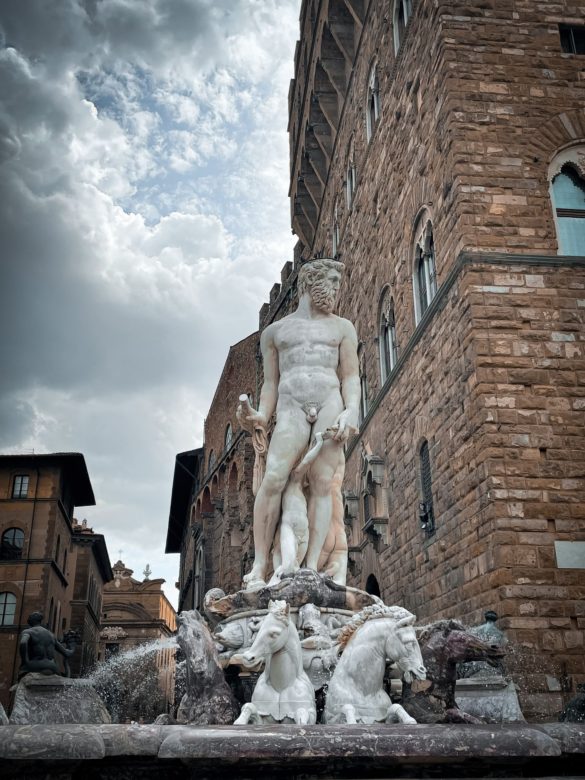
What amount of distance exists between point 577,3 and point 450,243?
437cm

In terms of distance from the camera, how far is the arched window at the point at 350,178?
63.3 feet

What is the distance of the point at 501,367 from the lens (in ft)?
32.2

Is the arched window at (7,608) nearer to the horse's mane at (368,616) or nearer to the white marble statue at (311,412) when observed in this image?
the white marble statue at (311,412)

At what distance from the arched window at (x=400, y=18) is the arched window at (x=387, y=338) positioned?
4.65m

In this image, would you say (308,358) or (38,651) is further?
(38,651)

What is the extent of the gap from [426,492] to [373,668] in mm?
7417

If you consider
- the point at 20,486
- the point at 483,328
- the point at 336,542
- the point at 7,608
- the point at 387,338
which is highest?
the point at 20,486

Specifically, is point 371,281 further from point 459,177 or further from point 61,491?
point 61,491

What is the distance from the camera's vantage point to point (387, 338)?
15594 millimetres

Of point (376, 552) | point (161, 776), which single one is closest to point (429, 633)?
point (161, 776)

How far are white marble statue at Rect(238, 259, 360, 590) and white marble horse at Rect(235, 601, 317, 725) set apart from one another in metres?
1.39

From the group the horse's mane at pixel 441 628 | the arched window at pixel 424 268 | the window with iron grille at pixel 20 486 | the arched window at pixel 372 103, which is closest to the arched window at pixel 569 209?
the arched window at pixel 424 268

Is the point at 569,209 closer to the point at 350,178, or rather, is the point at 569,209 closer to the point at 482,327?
the point at 482,327

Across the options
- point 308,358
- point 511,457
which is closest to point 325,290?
point 308,358
